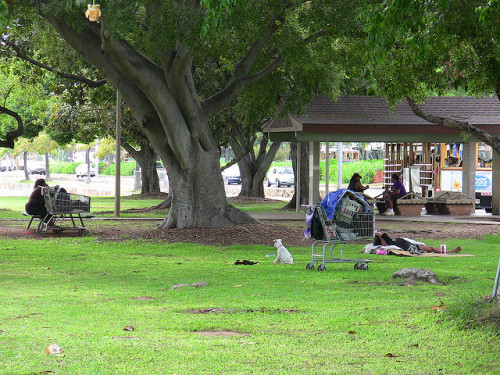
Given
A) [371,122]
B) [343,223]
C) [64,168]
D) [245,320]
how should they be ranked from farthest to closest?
[64,168] → [371,122] → [343,223] → [245,320]

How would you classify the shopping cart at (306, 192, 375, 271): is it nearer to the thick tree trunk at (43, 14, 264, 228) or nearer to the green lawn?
the green lawn

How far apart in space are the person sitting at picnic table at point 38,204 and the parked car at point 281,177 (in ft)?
141

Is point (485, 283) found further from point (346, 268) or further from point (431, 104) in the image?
point (431, 104)

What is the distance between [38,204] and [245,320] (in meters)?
12.6

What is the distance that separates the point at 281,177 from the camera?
2468 inches

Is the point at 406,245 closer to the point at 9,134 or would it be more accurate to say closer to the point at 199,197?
the point at 199,197

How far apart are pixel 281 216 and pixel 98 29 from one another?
10474 millimetres

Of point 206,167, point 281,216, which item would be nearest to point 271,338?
point 206,167

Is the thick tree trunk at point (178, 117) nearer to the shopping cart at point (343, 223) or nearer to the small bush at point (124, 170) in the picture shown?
the shopping cart at point (343, 223)

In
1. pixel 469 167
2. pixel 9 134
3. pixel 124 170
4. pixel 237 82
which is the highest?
pixel 237 82

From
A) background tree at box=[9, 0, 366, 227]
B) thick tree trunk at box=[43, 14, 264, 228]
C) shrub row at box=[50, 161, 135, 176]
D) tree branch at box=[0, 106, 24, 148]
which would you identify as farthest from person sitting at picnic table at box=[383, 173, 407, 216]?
shrub row at box=[50, 161, 135, 176]

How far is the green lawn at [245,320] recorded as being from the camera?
633 cm

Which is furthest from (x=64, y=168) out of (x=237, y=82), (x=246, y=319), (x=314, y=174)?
(x=246, y=319)

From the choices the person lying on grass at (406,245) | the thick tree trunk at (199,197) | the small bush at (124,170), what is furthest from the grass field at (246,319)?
the small bush at (124,170)
